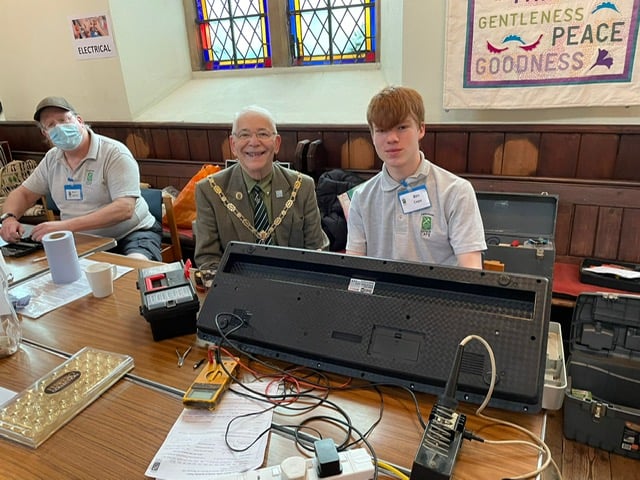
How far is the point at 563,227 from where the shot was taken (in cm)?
228

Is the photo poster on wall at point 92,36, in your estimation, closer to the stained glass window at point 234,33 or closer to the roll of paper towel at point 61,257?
the stained glass window at point 234,33

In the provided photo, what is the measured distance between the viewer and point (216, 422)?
80cm

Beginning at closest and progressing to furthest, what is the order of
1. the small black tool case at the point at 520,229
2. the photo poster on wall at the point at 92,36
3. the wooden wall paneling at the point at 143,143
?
the small black tool case at the point at 520,229
the photo poster on wall at the point at 92,36
the wooden wall paneling at the point at 143,143

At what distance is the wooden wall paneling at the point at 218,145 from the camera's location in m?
3.09

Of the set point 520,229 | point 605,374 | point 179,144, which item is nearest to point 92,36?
point 179,144

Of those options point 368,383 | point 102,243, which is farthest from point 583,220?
point 102,243

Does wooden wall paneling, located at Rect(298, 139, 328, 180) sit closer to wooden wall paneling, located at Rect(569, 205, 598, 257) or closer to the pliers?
wooden wall paneling, located at Rect(569, 205, 598, 257)

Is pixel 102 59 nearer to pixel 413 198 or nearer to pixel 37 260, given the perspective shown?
pixel 37 260

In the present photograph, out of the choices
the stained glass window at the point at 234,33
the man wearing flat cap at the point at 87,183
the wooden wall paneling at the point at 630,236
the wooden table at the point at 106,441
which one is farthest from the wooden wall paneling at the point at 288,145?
the wooden table at the point at 106,441

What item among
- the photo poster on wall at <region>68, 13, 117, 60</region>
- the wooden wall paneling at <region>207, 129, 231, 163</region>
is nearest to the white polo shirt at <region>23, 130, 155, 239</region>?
the wooden wall paneling at <region>207, 129, 231, 163</region>

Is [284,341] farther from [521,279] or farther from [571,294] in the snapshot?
[571,294]

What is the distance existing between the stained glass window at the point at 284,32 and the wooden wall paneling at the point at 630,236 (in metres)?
1.88

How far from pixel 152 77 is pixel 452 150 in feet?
8.04

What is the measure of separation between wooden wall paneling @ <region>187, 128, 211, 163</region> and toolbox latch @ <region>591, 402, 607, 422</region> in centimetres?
277
